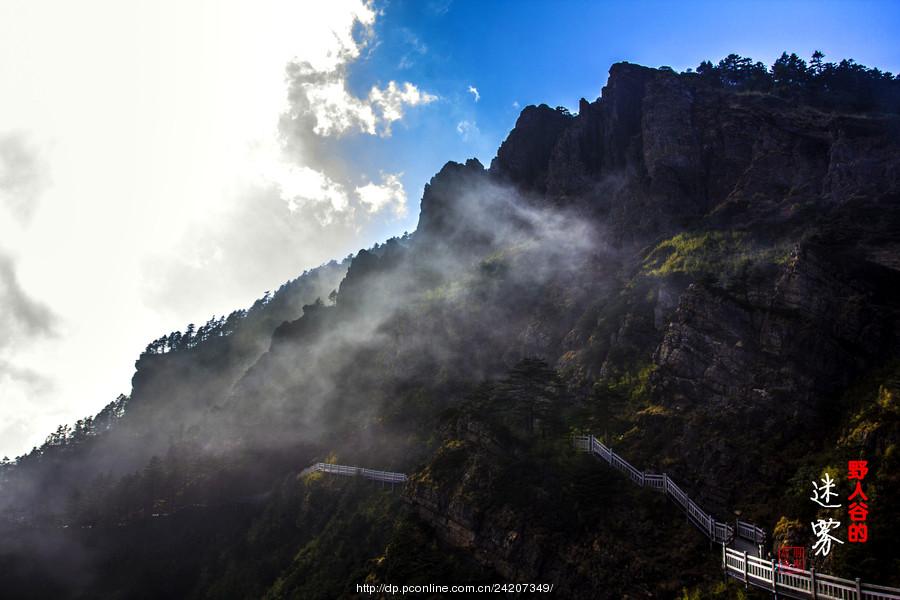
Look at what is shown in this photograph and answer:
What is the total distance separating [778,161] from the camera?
178ft

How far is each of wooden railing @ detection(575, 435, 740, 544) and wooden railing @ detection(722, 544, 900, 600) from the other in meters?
1.90

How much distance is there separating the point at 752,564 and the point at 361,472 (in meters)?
35.7

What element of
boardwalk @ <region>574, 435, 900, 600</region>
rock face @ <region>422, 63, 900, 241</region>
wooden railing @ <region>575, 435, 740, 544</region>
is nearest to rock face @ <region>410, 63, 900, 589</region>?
rock face @ <region>422, 63, 900, 241</region>

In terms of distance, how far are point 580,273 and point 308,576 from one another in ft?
128

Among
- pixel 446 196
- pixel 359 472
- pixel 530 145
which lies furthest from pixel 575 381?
pixel 446 196

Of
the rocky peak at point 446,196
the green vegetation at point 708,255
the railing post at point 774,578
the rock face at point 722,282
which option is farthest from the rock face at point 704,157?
the railing post at point 774,578

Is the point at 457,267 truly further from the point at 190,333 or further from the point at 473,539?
the point at 190,333

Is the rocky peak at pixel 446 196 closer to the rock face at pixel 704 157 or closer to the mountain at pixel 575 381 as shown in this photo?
the mountain at pixel 575 381

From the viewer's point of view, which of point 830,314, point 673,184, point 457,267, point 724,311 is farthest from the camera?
point 457,267

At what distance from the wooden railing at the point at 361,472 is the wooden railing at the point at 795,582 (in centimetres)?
2898

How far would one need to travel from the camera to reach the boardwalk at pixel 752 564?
702 inches

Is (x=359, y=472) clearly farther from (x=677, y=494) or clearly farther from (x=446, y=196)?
(x=446, y=196)

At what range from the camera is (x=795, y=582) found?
19.6m

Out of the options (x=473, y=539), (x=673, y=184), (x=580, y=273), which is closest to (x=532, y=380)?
(x=473, y=539)
